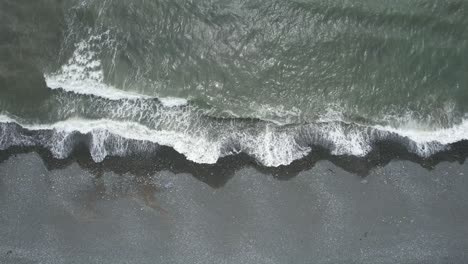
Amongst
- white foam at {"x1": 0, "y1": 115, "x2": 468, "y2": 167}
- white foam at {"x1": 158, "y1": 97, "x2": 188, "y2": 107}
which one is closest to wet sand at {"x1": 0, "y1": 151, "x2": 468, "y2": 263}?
white foam at {"x1": 0, "y1": 115, "x2": 468, "y2": 167}

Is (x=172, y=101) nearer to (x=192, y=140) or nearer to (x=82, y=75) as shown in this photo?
(x=192, y=140)

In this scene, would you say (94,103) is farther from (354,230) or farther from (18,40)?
(354,230)

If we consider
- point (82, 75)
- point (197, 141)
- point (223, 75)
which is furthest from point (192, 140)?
point (82, 75)

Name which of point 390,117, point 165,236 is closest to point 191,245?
point 165,236

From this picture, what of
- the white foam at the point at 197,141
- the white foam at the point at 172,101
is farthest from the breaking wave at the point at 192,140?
the white foam at the point at 172,101

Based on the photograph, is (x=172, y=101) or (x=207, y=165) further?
(x=172, y=101)
